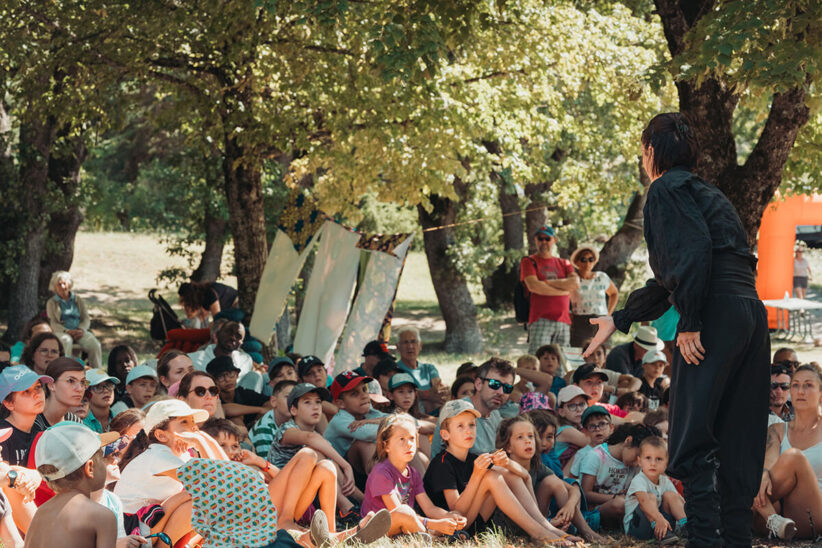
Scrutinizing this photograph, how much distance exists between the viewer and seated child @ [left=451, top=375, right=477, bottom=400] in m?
7.67

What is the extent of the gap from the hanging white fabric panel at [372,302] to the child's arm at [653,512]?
556 cm

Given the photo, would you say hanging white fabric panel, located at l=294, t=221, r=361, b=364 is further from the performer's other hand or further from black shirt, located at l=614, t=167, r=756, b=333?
the performer's other hand

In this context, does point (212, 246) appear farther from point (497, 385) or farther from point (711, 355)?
point (711, 355)

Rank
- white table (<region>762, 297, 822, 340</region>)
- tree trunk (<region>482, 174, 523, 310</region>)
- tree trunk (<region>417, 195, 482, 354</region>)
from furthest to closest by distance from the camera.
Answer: tree trunk (<region>482, 174, 523, 310</region>), tree trunk (<region>417, 195, 482, 354</region>), white table (<region>762, 297, 822, 340</region>)

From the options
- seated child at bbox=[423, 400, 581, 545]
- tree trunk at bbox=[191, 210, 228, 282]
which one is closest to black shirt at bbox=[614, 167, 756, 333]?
seated child at bbox=[423, 400, 581, 545]

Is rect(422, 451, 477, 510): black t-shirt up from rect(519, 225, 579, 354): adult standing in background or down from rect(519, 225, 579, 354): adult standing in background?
down

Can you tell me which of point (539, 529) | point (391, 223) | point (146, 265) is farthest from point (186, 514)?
point (146, 265)

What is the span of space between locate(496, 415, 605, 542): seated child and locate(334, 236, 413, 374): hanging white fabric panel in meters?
4.98

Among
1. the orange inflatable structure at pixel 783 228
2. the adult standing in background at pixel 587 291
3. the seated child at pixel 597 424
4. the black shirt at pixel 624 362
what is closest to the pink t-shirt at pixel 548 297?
the adult standing in background at pixel 587 291

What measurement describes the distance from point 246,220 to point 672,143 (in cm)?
873

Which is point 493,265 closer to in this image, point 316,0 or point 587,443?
point 316,0

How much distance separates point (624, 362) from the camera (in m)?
9.78

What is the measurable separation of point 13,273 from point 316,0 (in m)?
9.71

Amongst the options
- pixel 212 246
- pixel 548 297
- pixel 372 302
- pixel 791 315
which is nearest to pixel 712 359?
pixel 548 297
